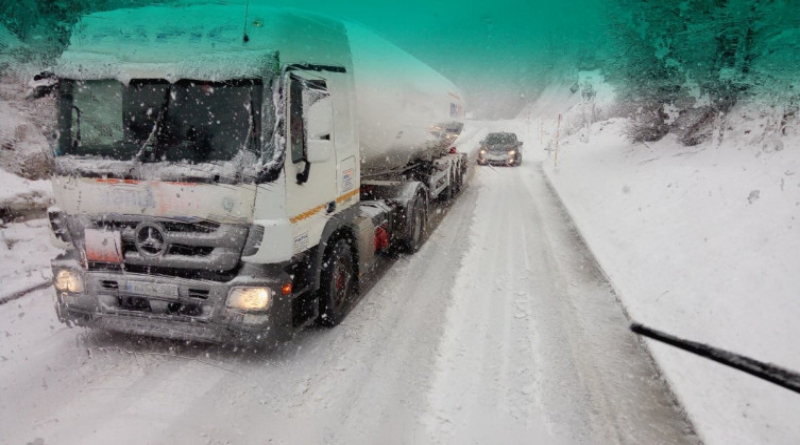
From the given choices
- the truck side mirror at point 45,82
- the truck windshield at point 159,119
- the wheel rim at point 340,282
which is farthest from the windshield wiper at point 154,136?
the wheel rim at point 340,282

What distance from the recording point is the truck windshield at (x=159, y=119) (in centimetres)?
453

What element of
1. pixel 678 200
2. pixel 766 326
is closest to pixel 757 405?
pixel 766 326

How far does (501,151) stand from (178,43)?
66.1 feet

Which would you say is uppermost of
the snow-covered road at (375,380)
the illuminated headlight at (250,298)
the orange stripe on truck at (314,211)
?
the orange stripe on truck at (314,211)

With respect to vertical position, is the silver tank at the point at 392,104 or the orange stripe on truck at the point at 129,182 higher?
the silver tank at the point at 392,104

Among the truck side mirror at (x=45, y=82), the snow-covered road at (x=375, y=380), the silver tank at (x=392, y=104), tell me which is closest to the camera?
the snow-covered road at (x=375, y=380)

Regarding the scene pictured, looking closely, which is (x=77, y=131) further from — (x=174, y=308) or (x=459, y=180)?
(x=459, y=180)

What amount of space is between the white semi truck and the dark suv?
19361mm

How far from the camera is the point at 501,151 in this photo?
77.0ft

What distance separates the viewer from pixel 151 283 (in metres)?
4.58

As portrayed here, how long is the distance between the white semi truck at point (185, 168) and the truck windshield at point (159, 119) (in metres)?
0.01

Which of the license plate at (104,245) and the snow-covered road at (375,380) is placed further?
the license plate at (104,245)

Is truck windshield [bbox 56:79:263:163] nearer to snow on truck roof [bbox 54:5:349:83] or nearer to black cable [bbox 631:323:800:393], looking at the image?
snow on truck roof [bbox 54:5:349:83]

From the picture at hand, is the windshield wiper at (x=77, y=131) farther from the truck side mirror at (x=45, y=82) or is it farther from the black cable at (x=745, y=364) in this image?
the black cable at (x=745, y=364)
